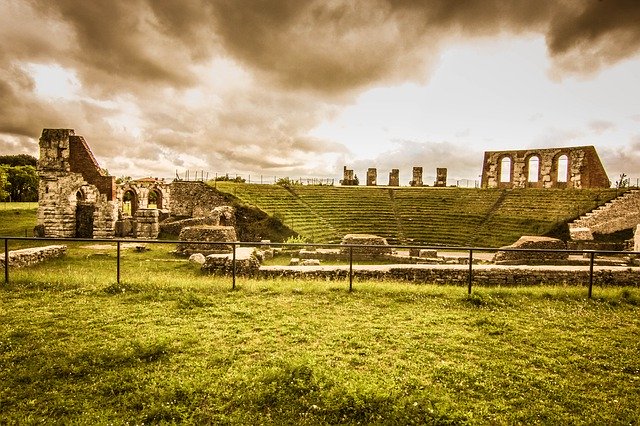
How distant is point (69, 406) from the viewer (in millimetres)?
3961

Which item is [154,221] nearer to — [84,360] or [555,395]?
[84,360]

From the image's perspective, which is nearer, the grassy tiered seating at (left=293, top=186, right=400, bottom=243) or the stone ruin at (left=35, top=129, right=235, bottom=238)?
the stone ruin at (left=35, top=129, right=235, bottom=238)

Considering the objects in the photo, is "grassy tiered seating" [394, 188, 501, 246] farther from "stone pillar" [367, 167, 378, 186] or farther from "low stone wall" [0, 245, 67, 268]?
"low stone wall" [0, 245, 67, 268]

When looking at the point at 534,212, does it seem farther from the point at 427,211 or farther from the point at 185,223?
the point at 185,223

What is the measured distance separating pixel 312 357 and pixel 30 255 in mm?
15711

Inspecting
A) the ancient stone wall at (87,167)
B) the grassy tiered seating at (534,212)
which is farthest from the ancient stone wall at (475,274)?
the ancient stone wall at (87,167)

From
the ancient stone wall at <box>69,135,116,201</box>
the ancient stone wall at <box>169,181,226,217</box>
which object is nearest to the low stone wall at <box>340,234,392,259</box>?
the ancient stone wall at <box>169,181,226,217</box>

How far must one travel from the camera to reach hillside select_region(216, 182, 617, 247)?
26.6 meters

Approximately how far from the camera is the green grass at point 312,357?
3.95 metres

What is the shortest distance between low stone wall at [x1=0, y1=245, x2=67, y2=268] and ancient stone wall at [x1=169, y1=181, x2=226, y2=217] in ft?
53.5

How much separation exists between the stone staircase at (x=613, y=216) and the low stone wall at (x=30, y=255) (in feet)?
109

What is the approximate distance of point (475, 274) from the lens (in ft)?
38.8

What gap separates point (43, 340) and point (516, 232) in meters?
28.7

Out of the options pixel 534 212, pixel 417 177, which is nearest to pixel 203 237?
pixel 534 212
